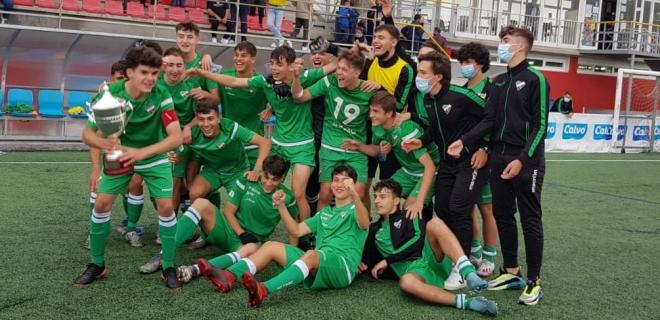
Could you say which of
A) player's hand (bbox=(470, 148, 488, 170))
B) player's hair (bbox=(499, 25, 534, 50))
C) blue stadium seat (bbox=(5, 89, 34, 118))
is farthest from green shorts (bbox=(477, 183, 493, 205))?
blue stadium seat (bbox=(5, 89, 34, 118))

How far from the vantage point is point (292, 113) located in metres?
6.68

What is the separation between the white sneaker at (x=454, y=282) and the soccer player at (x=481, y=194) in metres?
0.73

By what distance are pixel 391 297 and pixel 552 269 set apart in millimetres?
1961

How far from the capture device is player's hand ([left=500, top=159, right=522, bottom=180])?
5.21 m

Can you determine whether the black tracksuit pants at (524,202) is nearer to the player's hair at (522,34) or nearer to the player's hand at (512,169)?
the player's hand at (512,169)

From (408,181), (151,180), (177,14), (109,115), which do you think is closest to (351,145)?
(408,181)

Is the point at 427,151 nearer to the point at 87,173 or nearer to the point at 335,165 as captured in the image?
the point at 335,165

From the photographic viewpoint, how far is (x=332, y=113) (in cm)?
652

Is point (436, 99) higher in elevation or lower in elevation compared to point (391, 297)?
higher

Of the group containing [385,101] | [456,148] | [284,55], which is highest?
[284,55]

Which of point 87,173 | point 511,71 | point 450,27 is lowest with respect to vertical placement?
point 87,173

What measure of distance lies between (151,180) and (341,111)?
1921mm

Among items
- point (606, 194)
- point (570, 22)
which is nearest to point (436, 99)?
point (606, 194)

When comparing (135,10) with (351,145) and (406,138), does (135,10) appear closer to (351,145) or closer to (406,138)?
(351,145)
